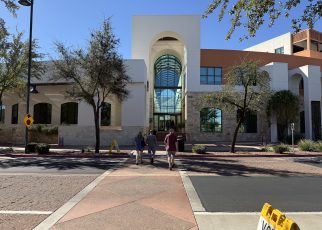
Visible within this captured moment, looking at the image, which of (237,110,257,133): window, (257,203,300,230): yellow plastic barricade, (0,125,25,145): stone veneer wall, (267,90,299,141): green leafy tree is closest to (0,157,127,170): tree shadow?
(257,203,300,230): yellow plastic barricade

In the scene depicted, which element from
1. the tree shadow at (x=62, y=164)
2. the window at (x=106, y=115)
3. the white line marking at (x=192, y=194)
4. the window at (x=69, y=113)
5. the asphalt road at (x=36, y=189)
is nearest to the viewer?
the asphalt road at (x=36, y=189)

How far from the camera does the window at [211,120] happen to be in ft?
111

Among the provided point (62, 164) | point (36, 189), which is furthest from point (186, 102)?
point (36, 189)

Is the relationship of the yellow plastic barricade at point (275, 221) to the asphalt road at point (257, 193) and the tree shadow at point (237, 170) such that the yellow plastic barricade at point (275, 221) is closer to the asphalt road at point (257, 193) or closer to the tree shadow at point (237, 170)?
the asphalt road at point (257, 193)

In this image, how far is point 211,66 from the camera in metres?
37.0

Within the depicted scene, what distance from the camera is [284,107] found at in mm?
32938

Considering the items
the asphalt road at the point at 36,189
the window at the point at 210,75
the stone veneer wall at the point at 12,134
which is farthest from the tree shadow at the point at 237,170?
the window at the point at 210,75

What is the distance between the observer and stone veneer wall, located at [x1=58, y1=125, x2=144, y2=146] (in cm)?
2861

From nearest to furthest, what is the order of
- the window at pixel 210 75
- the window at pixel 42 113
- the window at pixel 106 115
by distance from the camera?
the window at pixel 106 115 → the window at pixel 42 113 → the window at pixel 210 75

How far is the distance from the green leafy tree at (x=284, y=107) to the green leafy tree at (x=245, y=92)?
1043 centimetres

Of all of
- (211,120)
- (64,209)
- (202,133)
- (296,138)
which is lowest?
(64,209)

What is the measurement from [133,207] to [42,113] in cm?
2820

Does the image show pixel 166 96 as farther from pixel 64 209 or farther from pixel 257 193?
pixel 64 209

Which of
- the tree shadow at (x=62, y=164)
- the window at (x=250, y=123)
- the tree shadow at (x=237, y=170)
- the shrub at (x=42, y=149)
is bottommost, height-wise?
the tree shadow at (x=237, y=170)
